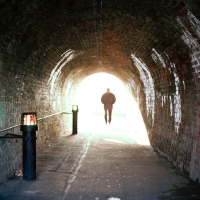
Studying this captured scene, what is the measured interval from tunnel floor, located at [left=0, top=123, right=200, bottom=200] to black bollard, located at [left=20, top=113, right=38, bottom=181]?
0.18 metres

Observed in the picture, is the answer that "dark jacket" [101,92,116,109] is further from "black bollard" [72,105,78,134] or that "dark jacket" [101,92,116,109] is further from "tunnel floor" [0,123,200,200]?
"tunnel floor" [0,123,200,200]

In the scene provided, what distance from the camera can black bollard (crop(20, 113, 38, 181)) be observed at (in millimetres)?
5473

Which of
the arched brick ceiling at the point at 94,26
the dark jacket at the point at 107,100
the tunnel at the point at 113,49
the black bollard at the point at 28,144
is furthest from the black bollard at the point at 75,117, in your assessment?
the black bollard at the point at 28,144

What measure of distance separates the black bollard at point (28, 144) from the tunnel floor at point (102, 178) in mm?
182

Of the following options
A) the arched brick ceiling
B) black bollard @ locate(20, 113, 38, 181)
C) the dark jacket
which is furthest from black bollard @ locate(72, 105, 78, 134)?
black bollard @ locate(20, 113, 38, 181)

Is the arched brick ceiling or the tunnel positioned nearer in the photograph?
the arched brick ceiling

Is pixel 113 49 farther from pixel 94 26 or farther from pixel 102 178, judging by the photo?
pixel 102 178

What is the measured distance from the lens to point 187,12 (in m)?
4.48

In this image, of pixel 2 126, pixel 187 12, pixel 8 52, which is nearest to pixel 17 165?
pixel 2 126

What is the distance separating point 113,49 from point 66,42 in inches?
79.1

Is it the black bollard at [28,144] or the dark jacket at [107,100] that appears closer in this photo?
the black bollard at [28,144]

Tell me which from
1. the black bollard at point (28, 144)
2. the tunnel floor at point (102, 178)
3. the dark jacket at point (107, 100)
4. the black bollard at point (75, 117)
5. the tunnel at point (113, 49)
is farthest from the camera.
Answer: the dark jacket at point (107, 100)

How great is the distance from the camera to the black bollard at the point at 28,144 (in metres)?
5.47

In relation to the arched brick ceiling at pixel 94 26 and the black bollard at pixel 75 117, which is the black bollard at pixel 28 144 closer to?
the arched brick ceiling at pixel 94 26
